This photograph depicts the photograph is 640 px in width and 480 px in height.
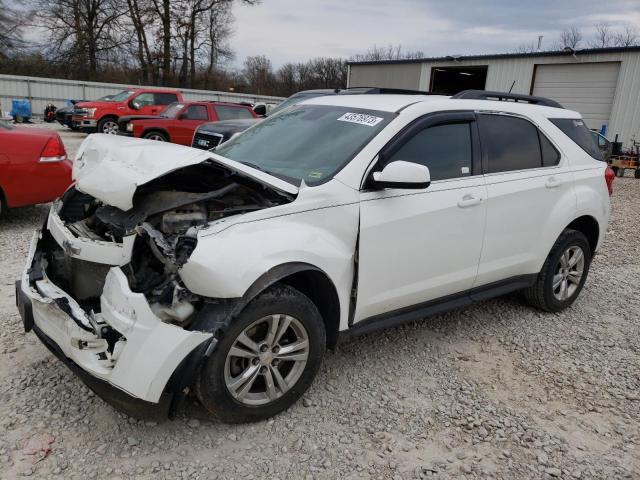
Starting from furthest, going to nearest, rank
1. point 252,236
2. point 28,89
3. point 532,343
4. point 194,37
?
point 194,37 < point 28,89 < point 532,343 < point 252,236

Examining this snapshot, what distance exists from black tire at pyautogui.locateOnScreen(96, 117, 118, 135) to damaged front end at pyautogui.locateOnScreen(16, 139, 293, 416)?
1601cm

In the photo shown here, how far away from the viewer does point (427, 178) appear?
2982 millimetres

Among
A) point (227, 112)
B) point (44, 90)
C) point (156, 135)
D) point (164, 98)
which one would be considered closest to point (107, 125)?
point (164, 98)

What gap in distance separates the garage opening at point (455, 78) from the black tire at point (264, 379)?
23562 millimetres

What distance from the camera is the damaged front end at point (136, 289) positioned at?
2.37m

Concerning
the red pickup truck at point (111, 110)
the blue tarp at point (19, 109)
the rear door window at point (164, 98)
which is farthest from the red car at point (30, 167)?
the blue tarp at point (19, 109)

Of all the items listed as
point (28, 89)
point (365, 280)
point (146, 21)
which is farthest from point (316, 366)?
point (146, 21)

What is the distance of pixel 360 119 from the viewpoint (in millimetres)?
3438

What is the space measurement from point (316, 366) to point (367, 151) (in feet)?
4.33

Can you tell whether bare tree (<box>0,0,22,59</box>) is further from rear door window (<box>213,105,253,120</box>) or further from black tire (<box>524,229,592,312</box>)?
black tire (<box>524,229,592,312</box>)

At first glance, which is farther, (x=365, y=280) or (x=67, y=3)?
(x=67, y=3)

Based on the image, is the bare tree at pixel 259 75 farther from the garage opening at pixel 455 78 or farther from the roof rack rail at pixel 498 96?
the roof rack rail at pixel 498 96

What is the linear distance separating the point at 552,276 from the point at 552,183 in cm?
84

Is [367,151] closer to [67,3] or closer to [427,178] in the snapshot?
[427,178]
